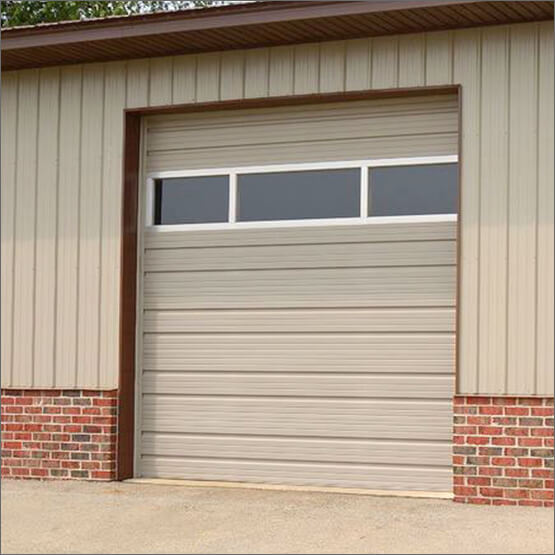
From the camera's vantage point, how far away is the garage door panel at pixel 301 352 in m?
11.3

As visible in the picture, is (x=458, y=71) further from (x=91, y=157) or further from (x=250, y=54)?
(x=91, y=157)

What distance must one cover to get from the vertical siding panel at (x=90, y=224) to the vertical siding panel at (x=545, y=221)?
4.28 meters

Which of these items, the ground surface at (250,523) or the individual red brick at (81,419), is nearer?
the ground surface at (250,523)

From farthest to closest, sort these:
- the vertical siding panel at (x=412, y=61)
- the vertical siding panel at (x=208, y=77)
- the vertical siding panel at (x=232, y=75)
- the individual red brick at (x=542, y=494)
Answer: the vertical siding panel at (x=208, y=77) → the vertical siding panel at (x=232, y=75) → the vertical siding panel at (x=412, y=61) → the individual red brick at (x=542, y=494)

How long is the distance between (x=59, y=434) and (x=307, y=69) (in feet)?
14.0

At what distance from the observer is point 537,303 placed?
34.7 feet

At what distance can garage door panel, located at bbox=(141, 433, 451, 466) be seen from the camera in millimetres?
11242

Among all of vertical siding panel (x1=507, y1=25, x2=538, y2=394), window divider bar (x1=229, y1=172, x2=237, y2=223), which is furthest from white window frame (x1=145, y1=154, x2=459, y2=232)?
vertical siding panel (x1=507, y1=25, x2=538, y2=394)

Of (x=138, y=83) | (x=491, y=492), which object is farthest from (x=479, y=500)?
(x=138, y=83)

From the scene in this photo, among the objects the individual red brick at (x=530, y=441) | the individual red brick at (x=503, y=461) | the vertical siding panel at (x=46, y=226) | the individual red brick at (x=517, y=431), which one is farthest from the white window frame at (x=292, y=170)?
the individual red brick at (x=503, y=461)

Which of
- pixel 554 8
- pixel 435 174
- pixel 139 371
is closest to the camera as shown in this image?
pixel 554 8

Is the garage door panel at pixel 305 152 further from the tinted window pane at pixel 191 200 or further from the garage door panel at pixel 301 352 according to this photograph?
the garage door panel at pixel 301 352

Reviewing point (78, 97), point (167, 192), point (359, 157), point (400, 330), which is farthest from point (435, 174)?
point (78, 97)

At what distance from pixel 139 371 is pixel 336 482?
89.0 inches
